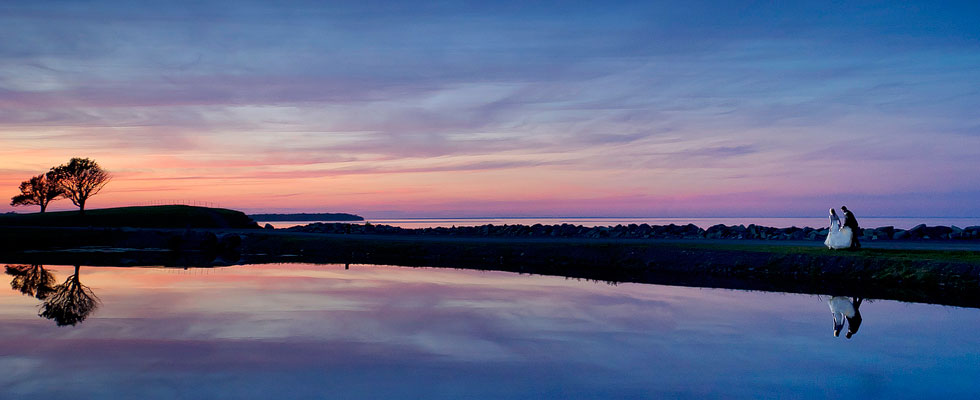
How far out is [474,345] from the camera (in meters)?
13.7

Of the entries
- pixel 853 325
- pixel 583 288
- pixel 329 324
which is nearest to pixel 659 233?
pixel 583 288

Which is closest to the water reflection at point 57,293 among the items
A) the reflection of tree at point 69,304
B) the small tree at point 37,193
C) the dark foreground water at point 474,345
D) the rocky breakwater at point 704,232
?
the reflection of tree at point 69,304

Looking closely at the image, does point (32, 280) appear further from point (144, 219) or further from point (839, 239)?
point (144, 219)

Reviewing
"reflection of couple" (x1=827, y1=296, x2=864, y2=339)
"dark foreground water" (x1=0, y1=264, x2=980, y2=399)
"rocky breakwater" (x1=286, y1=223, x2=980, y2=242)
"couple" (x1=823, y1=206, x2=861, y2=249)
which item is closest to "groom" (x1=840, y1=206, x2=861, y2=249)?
"couple" (x1=823, y1=206, x2=861, y2=249)

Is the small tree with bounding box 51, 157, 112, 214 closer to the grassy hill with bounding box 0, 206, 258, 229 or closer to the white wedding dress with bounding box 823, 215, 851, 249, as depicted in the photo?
the grassy hill with bounding box 0, 206, 258, 229

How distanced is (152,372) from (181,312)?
717 centimetres

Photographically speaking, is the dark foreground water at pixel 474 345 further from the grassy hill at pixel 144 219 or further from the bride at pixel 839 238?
the grassy hill at pixel 144 219

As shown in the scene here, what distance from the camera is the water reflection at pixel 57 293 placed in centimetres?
1766

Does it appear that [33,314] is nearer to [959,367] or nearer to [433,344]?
[433,344]

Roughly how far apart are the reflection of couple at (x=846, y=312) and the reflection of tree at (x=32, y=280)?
22.9 m

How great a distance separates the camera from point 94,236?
51969mm

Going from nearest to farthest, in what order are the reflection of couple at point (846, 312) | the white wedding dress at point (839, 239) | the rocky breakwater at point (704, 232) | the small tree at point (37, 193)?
the reflection of couple at point (846, 312)
the white wedding dress at point (839, 239)
the rocky breakwater at point (704, 232)
the small tree at point (37, 193)

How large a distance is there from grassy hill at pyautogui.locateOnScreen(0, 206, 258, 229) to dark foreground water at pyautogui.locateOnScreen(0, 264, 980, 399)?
162 feet

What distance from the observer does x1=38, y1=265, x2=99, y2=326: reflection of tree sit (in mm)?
17234
